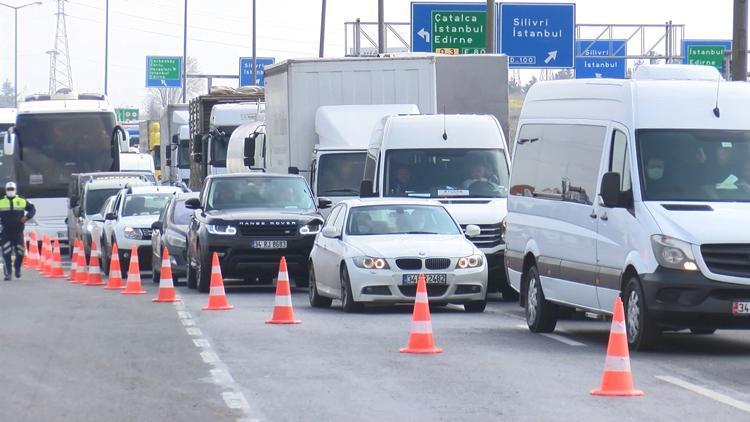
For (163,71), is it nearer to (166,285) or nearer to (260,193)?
(260,193)

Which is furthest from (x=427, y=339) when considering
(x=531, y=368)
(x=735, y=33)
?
(x=735, y=33)

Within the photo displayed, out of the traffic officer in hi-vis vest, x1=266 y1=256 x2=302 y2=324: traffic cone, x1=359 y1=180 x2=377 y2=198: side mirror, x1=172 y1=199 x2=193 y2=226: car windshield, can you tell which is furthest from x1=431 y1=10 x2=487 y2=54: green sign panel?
x1=266 y1=256 x2=302 y2=324: traffic cone

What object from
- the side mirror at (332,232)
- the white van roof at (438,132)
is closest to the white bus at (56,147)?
the white van roof at (438,132)

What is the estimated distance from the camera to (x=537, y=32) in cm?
4669

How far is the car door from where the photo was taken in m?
15.1

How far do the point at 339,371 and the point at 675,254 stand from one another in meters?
3.19

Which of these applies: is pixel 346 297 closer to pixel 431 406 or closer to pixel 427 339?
pixel 427 339

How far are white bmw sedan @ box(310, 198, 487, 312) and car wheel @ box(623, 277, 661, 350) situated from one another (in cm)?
510

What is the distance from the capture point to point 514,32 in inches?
1832

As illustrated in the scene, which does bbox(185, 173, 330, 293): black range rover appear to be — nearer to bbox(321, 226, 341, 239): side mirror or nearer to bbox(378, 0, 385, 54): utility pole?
bbox(321, 226, 341, 239): side mirror

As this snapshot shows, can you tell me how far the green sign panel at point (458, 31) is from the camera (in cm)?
4497

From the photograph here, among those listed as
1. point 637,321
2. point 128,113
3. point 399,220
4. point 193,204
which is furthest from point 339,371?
point 128,113

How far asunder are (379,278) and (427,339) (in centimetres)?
487

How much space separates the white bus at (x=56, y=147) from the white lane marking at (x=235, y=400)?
106ft
